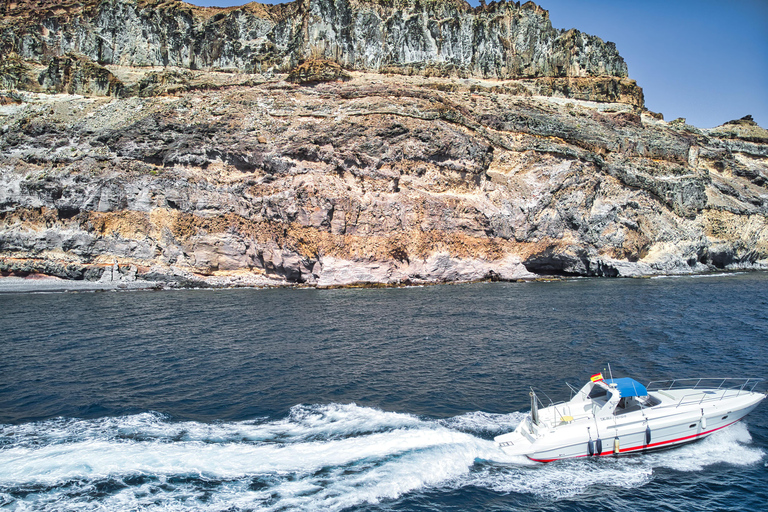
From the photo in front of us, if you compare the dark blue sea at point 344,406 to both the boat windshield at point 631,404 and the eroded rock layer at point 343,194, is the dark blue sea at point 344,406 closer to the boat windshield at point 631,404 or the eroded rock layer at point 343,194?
the boat windshield at point 631,404

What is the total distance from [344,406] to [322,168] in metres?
45.1

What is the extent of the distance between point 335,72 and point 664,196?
52.1 metres

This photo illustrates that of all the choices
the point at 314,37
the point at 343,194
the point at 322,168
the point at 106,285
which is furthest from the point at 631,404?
the point at 314,37

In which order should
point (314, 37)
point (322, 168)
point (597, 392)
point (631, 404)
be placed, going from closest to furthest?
point (631, 404)
point (597, 392)
point (322, 168)
point (314, 37)

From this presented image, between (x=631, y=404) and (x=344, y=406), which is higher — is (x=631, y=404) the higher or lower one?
the higher one

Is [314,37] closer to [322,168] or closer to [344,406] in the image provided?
[322,168]

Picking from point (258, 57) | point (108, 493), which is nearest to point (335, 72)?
point (258, 57)

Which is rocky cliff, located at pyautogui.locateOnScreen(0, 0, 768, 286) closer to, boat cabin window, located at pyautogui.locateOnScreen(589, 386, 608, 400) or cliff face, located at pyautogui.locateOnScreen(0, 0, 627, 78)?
cliff face, located at pyautogui.locateOnScreen(0, 0, 627, 78)

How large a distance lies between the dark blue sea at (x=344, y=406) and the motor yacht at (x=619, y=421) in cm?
39

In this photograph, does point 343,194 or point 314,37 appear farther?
point 314,37

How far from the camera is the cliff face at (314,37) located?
81.9m

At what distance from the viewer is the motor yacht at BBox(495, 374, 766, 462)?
14.2m

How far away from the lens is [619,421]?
14.5 metres

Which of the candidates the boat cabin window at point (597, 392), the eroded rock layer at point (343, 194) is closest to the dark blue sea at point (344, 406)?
the boat cabin window at point (597, 392)
